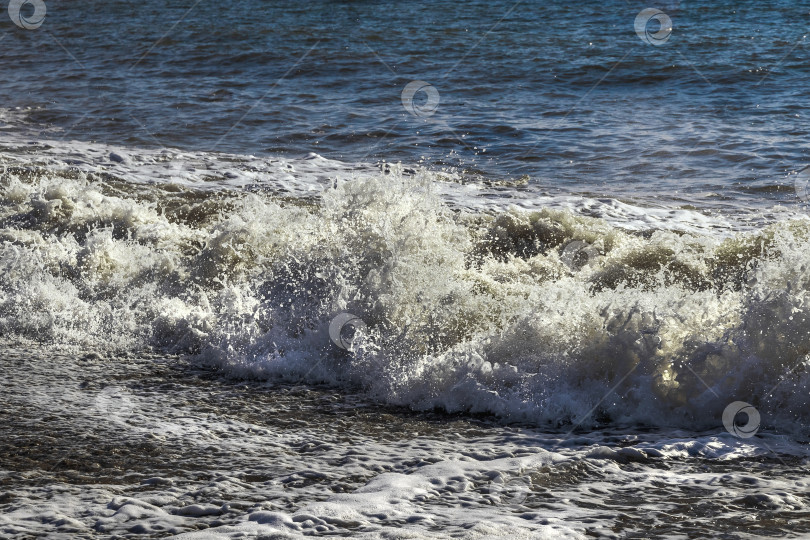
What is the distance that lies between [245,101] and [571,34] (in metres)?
6.69

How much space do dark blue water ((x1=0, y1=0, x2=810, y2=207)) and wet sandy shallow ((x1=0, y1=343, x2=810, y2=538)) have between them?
4.96m

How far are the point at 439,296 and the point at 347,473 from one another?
73.7 inches

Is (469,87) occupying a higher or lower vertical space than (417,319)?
higher

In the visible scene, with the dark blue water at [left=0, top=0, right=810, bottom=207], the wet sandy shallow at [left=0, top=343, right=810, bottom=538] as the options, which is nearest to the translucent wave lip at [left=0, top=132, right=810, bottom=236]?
the dark blue water at [left=0, top=0, right=810, bottom=207]

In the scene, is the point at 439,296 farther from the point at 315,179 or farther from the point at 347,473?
the point at 315,179

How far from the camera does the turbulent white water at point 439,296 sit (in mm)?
4629

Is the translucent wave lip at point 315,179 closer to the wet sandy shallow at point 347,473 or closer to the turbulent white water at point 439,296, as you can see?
the turbulent white water at point 439,296

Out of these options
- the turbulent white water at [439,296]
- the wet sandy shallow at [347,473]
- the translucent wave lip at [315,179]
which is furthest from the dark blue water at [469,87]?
the wet sandy shallow at [347,473]

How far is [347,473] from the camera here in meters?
3.93

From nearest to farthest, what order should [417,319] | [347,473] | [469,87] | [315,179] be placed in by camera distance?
[347,473] → [417,319] → [315,179] → [469,87]

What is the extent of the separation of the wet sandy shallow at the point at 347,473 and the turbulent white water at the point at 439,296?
343 millimetres

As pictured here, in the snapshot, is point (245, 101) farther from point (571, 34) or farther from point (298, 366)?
Answer: point (298, 366)

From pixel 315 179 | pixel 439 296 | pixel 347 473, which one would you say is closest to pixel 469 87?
pixel 315 179

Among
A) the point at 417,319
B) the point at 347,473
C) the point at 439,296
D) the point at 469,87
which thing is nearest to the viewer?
the point at 347,473
